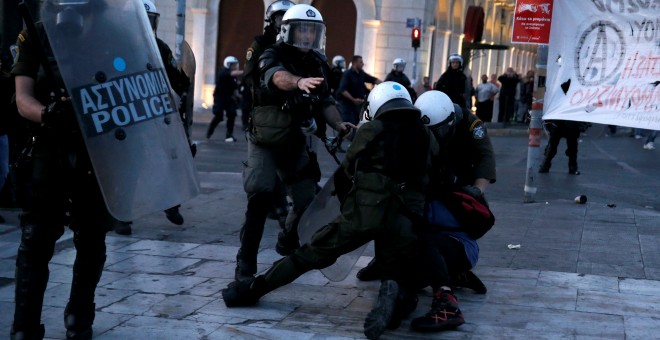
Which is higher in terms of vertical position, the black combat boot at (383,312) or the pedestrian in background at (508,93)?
the black combat boot at (383,312)

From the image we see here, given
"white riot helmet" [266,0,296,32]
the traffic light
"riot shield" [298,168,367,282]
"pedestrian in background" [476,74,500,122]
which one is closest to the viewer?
"riot shield" [298,168,367,282]

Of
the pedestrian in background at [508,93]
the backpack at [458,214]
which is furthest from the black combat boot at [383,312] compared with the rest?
the pedestrian in background at [508,93]

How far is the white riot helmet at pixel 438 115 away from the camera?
19.0 ft

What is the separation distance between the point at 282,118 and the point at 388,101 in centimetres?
108

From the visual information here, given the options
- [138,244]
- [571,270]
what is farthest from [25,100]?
[571,270]

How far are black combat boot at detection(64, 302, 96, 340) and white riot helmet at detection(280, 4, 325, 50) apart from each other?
82.9 inches

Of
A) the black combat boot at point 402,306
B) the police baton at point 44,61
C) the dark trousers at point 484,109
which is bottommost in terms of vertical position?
the dark trousers at point 484,109

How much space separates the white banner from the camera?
907 centimetres

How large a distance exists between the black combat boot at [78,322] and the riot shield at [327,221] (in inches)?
61.0

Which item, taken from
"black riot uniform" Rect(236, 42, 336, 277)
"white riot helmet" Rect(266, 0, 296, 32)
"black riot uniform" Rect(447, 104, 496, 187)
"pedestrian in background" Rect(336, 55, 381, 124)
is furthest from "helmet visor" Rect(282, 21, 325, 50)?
"pedestrian in background" Rect(336, 55, 381, 124)

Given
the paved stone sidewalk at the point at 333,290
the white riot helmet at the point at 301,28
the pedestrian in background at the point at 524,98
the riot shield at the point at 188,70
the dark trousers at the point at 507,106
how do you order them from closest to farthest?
the paved stone sidewalk at the point at 333,290 < the white riot helmet at the point at 301,28 < the riot shield at the point at 188,70 < the dark trousers at the point at 507,106 < the pedestrian in background at the point at 524,98

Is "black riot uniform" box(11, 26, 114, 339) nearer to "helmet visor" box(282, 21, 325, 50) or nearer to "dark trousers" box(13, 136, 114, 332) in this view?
"dark trousers" box(13, 136, 114, 332)

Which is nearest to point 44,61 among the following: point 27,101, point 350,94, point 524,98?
point 27,101

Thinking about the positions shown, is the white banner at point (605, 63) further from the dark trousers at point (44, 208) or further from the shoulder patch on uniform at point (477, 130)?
the dark trousers at point (44, 208)
